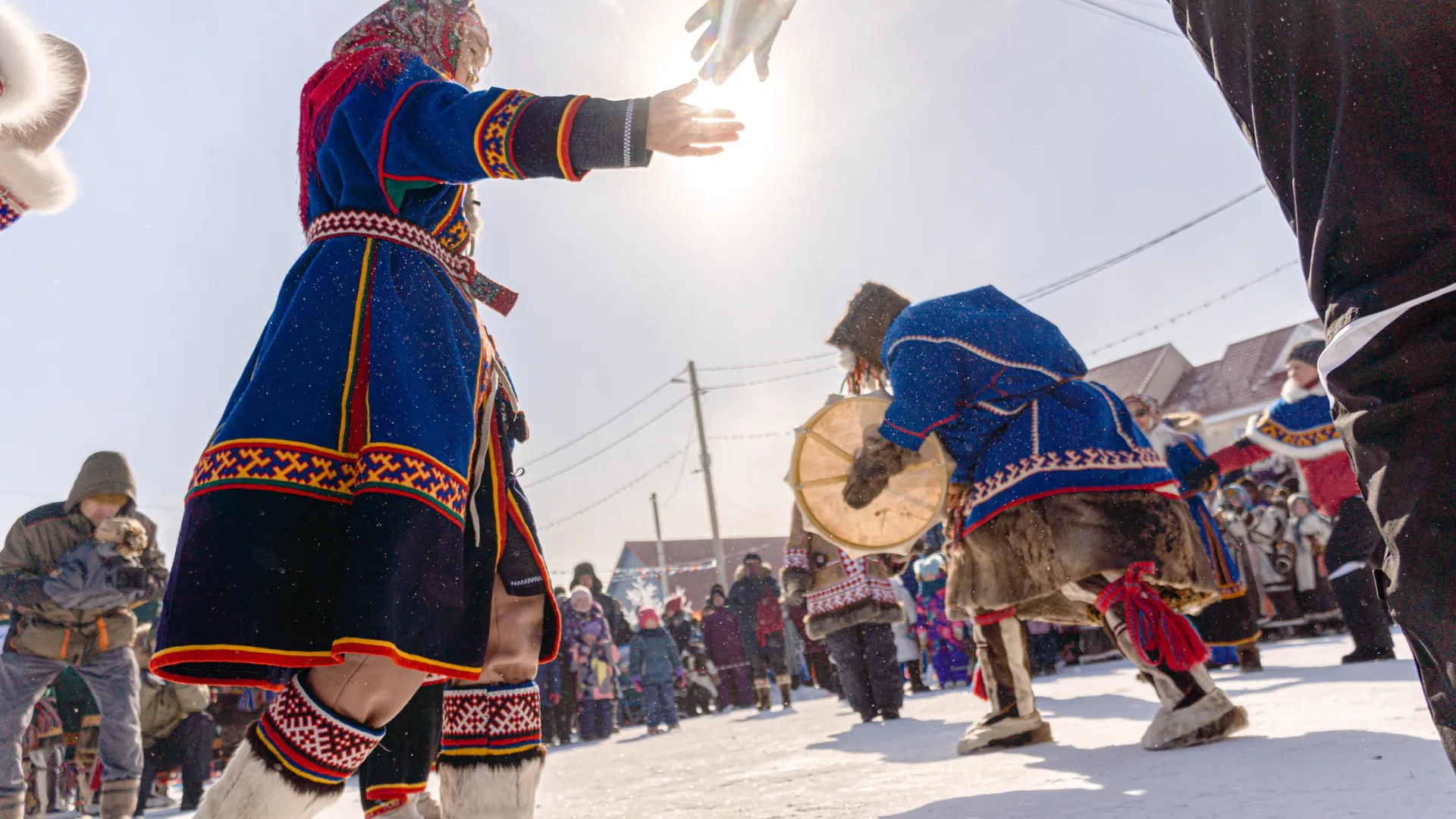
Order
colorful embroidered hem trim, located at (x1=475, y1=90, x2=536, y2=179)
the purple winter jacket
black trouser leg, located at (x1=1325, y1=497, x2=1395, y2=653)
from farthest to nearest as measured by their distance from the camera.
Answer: the purple winter jacket → black trouser leg, located at (x1=1325, y1=497, x2=1395, y2=653) → colorful embroidered hem trim, located at (x1=475, y1=90, x2=536, y2=179)

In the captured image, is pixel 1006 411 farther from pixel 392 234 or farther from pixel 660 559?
pixel 660 559

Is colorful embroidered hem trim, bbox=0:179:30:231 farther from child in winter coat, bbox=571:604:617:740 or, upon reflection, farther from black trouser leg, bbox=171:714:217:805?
child in winter coat, bbox=571:604:617:740

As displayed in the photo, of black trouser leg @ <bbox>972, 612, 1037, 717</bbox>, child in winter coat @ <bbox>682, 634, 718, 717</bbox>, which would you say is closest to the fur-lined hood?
black trouser leg @ <bbox>972, 612, 1037, 717</bbox>

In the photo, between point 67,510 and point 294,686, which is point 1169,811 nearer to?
point 294,686

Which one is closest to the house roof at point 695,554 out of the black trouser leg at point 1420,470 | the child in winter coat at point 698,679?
the child in winter coat at point 698,679

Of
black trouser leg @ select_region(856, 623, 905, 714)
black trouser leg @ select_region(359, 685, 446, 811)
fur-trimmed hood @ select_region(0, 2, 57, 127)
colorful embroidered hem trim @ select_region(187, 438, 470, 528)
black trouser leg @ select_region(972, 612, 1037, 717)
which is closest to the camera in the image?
colorful embroidered hem trim @ select_region(187, 438, 470, 528)

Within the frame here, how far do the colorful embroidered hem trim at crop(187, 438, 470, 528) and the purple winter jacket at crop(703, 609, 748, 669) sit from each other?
1068cm

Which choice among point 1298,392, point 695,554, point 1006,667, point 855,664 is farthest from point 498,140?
point 695,554

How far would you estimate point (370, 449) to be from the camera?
153 cm

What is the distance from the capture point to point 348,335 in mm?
1636

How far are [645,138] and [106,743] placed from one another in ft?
14.5

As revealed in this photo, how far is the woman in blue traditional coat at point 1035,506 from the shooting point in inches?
117

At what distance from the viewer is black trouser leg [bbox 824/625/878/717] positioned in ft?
21.2

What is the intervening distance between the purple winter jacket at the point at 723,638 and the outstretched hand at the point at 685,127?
10.7 metres
